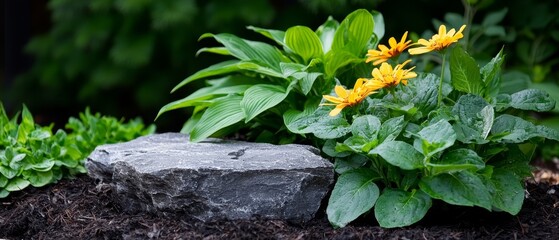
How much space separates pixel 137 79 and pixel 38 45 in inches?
46.4

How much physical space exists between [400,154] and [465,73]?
53 cm

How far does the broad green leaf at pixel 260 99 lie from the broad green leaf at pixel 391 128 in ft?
1.77

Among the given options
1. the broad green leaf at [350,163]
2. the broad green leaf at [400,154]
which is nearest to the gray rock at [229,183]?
the broad green leaf at [350,163]

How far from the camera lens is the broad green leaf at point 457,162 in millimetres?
2100

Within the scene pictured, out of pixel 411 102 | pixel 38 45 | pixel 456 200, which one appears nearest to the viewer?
pixel 456 200

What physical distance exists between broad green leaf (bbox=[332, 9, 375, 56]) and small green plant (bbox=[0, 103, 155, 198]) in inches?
50.9

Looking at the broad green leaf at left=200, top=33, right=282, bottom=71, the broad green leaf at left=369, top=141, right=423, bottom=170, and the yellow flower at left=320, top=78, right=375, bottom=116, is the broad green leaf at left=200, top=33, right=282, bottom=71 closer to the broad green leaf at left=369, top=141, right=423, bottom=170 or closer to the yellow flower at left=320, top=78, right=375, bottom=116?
the yellow flower at left=320, top=78, right=375, bottom=116

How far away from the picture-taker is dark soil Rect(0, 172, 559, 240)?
2.25 metres

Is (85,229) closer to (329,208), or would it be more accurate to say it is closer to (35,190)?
(35,190)

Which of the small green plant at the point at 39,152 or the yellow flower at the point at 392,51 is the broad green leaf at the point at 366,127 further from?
the small green plant at the point at 39,152

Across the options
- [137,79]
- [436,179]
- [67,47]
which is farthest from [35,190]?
[67,47]

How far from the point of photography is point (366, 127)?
2.36 meters

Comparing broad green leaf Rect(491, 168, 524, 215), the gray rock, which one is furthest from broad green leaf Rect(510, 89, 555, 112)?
the gray rock

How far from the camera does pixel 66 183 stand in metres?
2.99
